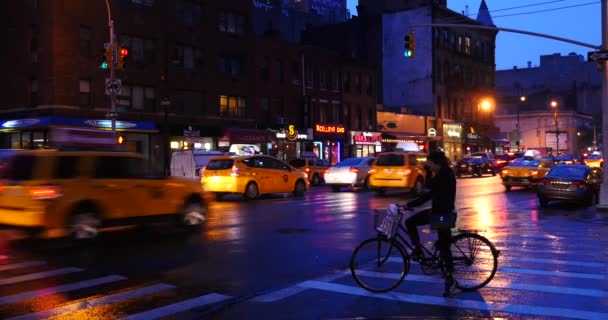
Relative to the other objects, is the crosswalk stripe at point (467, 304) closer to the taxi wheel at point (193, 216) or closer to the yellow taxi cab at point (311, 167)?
the taxi wheel at point (193, 216)

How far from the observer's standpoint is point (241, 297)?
7551mm

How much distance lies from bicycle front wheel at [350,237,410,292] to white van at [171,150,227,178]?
2015 centimetres

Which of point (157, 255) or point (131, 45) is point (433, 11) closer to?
point (131, 45)

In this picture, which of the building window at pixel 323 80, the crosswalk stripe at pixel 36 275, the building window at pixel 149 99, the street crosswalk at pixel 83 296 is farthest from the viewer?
the building window at pixel 323 80

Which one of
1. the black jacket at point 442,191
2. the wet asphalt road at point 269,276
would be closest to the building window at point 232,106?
the wet asphalt road at point 269,276

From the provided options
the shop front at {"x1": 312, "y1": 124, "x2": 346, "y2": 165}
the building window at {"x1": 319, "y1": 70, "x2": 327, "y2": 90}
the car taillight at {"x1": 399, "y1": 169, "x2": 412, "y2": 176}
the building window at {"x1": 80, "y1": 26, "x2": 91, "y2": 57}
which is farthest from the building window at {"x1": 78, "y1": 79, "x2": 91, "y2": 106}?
the building window at {"x1": 319, "y1": 70, "x2": 327, "y2": 90}

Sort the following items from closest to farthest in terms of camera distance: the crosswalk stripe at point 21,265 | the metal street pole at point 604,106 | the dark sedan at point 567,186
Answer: the crosswalk stripe at point 21,265 < the metal street pole at point 604,106 < the dark sedan at point 567,186

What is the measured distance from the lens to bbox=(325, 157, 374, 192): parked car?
2856 centimetres

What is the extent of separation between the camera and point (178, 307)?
7.05 metres

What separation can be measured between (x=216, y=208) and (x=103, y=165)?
7866mm

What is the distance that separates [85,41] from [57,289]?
30.0 m

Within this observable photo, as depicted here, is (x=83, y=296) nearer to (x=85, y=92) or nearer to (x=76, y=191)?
(x=76, y=191)

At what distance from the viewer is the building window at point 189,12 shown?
4096 cm

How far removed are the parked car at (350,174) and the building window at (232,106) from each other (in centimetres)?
1695
